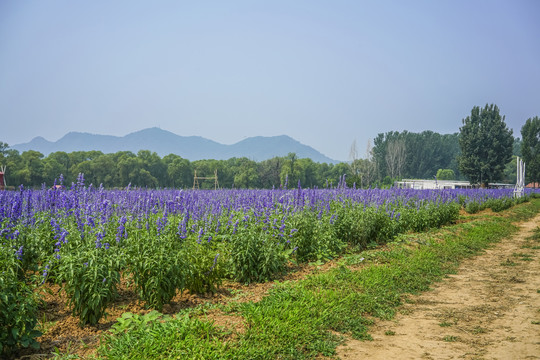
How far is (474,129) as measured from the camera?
55.2 m

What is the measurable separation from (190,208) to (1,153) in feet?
122

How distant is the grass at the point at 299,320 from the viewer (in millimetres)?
3520

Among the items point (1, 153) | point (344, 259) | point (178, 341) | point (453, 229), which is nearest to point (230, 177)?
point (1, 153)

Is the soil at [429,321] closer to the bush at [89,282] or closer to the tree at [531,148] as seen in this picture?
the bush at [89,282]

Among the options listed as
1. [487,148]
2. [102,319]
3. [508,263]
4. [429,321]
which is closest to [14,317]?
[102,319]

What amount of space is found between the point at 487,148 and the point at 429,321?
56787 millimetres

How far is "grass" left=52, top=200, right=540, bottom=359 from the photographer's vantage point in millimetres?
3520

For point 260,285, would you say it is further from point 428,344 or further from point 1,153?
point 1,153

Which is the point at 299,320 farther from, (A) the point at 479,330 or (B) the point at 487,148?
(B) the point at 487,148

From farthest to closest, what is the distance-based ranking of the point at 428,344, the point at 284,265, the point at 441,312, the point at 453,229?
the point at 453,229
the point at 284,265
the point at 441,312
the point at 428,344

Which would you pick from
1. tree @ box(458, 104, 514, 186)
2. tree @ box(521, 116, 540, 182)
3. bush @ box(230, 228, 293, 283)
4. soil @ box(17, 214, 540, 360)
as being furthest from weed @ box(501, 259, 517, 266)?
tree @ box(521, 116, 540, 182)

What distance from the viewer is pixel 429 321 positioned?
473 cm

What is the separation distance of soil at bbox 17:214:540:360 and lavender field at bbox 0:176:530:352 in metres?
0.19

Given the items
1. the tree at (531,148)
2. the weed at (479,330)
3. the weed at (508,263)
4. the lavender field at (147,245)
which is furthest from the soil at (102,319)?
the tree at (531,148)
